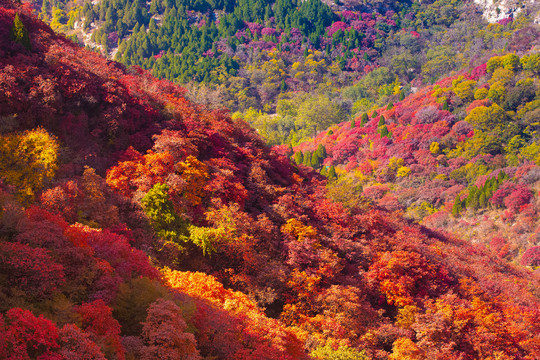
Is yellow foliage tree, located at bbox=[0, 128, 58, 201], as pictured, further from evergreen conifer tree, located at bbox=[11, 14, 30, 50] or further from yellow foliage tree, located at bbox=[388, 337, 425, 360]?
yellow foliage tree, located at bbox=[388, 337, 425, 360]

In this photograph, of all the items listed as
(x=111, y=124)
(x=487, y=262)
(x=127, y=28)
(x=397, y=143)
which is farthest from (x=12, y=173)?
(x=127, y=28)

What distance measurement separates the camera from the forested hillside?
669 inches

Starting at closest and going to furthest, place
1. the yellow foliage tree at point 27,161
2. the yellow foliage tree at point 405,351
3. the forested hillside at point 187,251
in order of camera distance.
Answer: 1. the forested hillside at point 187,251
2. the yellow foliage tree at point 27,161
3. the yellow foliage tree at point 405,351

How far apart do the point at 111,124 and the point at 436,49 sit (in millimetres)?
174435

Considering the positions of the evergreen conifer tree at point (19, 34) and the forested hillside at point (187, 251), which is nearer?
the forested hillside at point (187, 251)

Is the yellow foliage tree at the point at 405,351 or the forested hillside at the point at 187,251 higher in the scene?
the forested hillside at the point at 187,251

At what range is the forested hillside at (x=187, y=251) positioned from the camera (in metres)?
17.0

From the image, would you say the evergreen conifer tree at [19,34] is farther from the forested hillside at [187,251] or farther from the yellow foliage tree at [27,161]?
the yellow foliage tree at [27,161]

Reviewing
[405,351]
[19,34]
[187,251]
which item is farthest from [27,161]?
[405,351]

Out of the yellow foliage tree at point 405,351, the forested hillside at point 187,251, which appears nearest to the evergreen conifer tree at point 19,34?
the forested hillside at point 187,251

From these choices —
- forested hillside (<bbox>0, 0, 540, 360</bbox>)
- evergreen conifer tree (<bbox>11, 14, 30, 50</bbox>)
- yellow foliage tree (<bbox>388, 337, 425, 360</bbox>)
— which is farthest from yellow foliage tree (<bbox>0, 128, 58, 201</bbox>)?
yellow foliage tree (<bbox>388, 337, 425, 360</bbox>)

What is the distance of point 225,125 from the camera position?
1882 inches

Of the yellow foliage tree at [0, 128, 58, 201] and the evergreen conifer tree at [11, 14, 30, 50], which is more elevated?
the evergreen conifer tree at [11, 14, 30, 50]

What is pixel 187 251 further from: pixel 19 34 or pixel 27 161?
pixel 19 34
